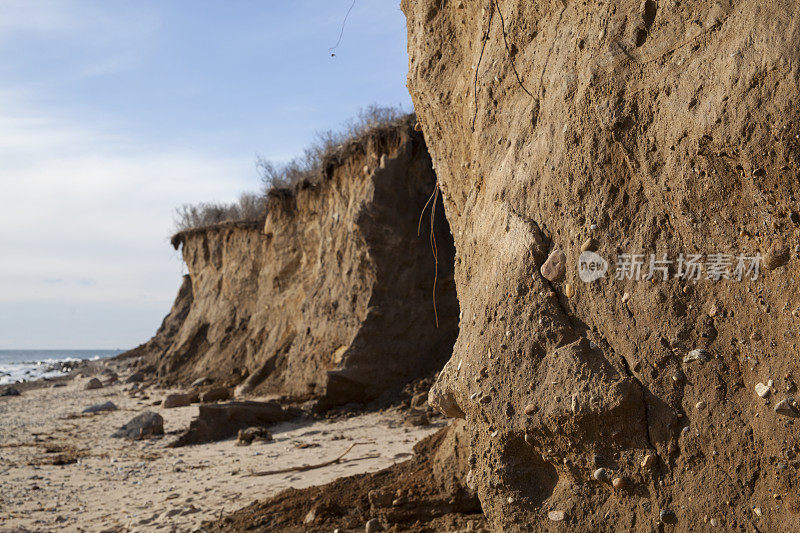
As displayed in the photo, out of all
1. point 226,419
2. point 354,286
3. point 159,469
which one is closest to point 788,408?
point 159,469

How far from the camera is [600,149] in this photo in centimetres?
274

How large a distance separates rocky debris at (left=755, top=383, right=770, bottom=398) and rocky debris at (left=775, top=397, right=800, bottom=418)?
5 centimetres

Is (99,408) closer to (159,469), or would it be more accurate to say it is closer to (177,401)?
(177,401)

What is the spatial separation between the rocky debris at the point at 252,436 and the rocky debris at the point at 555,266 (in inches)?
211

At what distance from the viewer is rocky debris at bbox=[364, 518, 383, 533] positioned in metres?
3.70

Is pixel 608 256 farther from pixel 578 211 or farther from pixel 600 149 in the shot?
pixel 600 149

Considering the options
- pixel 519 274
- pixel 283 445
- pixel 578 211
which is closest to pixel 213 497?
pixel 283 445

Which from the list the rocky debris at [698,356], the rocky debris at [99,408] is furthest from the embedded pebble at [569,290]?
the rocky debris at [99,408]

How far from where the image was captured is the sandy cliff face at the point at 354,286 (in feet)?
30.6

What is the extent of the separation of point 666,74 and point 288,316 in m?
10.5

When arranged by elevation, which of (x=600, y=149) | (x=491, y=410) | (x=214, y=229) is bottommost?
(x=491, y=410)

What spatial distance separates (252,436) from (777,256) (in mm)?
6299

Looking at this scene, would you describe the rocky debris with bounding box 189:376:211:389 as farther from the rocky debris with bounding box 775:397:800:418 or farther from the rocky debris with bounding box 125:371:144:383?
the rocky debris with bounding box 775:397:800:418

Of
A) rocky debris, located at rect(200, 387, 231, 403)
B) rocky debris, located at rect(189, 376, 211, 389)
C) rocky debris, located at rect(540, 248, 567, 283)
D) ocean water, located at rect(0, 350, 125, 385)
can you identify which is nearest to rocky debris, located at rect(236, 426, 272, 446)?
rocky debris, located at rect(200, 387, 231, 403)
